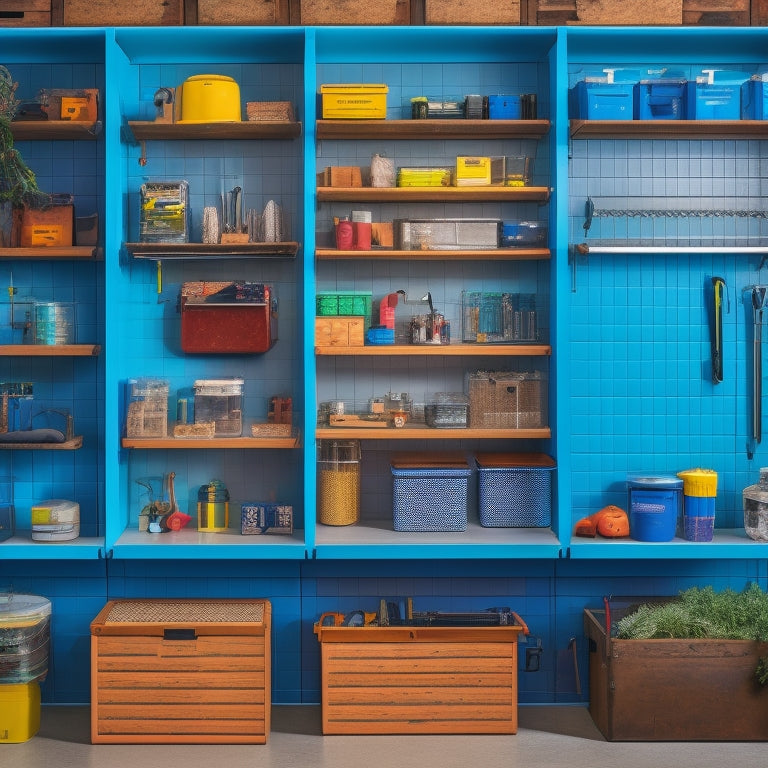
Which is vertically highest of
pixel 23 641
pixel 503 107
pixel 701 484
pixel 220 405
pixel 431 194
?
pixel 503 107

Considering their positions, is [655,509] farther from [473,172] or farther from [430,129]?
[430,129]

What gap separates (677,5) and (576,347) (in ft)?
5.86

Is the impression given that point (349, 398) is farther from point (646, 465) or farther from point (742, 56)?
point (742, 56)

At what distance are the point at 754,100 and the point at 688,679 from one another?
2767 mm

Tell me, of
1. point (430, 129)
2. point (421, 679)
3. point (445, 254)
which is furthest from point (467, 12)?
point (421, 679)

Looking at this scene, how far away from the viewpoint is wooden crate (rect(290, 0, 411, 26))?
4.81 metres

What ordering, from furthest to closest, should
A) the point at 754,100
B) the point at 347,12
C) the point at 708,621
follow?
1. the point at 347,12
2. the point at 754,100
3. the point at 708,621

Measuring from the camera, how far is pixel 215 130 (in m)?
4.74

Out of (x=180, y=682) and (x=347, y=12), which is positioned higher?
(x=347, y=12)

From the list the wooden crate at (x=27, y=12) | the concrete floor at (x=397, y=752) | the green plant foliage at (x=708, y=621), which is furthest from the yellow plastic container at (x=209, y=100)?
the green plant foliage at (x=708, y=621)

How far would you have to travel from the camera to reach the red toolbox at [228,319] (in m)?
4.75

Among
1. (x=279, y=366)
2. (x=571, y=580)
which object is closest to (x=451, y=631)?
(x=571, y=580)

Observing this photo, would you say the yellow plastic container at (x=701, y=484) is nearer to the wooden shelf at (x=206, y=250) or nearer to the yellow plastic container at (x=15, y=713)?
the wooden shelf at (x=206, y=250)

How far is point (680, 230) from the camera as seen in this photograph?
4.94 meters
